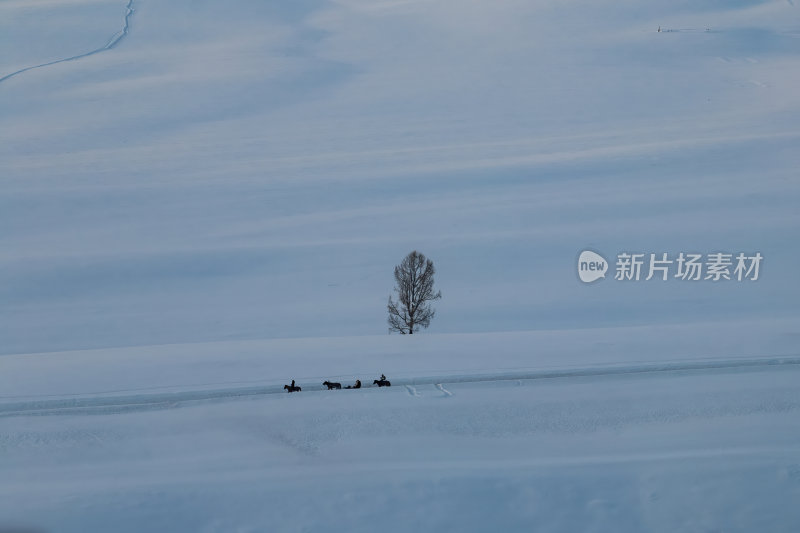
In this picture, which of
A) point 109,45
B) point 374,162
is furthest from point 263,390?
point 109,45

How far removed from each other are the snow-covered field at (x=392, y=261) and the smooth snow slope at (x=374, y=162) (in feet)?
0.36

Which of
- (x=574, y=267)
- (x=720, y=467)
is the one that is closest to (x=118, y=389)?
(x=720, y=467)

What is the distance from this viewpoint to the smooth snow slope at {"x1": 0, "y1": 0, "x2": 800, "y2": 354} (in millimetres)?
14039

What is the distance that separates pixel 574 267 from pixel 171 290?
245 inches

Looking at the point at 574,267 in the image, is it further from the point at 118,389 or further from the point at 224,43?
the point at 224,43

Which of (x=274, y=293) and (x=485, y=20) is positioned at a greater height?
(x=485, y=20)

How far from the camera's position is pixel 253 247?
1678 centimetres

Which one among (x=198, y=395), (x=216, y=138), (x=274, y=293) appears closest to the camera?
(x=198, y=395)

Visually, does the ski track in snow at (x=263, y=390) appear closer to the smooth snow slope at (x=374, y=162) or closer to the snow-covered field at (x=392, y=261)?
the snow-covered field at (x=392, y=261)

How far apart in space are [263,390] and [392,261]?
1026 centimetres

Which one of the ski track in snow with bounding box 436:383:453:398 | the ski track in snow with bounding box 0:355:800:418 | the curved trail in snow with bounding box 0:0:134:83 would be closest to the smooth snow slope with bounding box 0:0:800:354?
the curved trail in snow with bounding box 0:0:134:83

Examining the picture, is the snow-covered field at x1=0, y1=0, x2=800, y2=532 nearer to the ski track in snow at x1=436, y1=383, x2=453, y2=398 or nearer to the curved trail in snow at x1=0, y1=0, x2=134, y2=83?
the ski track in snow at x1=436, y1=383, x2=453, y2=398

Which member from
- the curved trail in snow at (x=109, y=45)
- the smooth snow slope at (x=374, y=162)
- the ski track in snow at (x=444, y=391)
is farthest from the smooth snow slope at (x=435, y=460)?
the curved trail in snow at (x=109, y=45)

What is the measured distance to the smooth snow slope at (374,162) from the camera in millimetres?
14039
